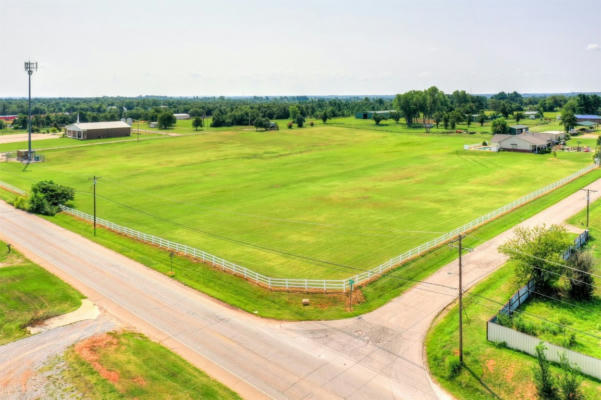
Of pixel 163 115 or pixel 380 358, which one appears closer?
pixel 380 358

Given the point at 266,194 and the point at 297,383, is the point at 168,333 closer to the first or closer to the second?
the point at 297,383

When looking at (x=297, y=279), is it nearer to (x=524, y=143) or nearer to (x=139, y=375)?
(x=139, y=375)

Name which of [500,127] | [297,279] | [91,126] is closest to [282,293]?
[297,279]

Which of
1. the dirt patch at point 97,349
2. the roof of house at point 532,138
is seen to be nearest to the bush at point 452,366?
the dirt patch at point 97,349

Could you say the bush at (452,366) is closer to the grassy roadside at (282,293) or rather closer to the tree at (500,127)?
the grassy roadside at (282,293)

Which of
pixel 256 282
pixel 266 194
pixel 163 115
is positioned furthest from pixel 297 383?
pixel 163 115

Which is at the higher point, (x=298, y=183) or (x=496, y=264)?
(x=298, y=183)

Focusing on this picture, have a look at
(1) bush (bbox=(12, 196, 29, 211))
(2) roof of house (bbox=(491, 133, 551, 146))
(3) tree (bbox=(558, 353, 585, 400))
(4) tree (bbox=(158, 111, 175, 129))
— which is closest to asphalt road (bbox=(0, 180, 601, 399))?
(3) tree (bbox=(558, 353, 585, 400))
